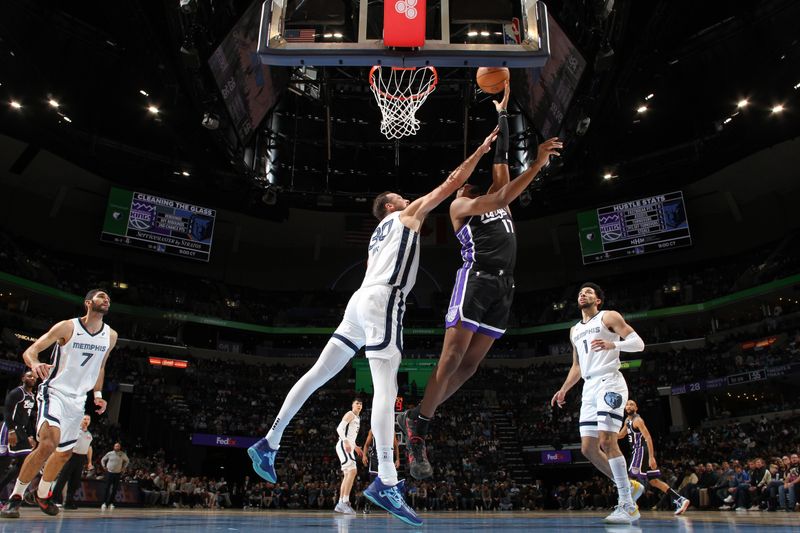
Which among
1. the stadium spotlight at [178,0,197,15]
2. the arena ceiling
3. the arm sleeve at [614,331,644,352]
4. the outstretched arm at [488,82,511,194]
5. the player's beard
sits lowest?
the arm sleeve at [614,331,644,352]

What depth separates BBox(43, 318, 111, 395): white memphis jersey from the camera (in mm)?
5883

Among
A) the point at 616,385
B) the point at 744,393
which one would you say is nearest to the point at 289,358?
the point at 744,393

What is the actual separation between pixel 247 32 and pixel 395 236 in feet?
35.7

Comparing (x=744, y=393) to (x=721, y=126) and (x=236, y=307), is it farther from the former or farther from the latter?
(x=236, y=307)

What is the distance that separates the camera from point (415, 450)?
16.2ft

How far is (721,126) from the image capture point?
2100 centimetres

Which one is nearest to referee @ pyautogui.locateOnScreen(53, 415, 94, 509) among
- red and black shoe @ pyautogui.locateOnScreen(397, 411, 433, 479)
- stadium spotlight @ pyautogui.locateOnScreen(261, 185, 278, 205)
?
red and black shoe @ pyautogui.locateOnScreen(397, 411, 433, 479)

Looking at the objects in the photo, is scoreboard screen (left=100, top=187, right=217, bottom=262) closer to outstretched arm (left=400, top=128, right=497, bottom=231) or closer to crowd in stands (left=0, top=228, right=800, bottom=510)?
crowd in stands (left=0, top=228, right=800, bottom=510)

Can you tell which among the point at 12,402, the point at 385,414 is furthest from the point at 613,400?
the point at 12,402

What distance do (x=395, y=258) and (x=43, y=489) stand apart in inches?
167

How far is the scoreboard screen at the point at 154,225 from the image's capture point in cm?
2542

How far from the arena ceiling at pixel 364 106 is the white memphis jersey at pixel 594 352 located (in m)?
8.17

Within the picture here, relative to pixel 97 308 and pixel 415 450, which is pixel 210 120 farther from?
pixel 415 450

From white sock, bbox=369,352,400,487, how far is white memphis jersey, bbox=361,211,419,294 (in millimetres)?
554
